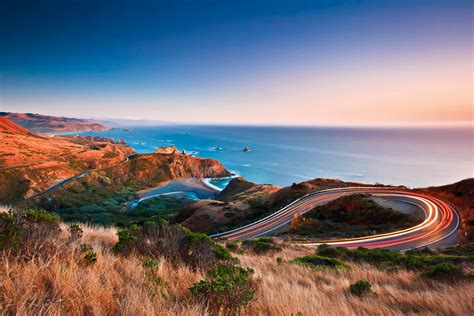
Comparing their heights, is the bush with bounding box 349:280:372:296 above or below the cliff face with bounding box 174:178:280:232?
above

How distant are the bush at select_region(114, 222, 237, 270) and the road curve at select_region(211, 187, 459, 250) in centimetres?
2162

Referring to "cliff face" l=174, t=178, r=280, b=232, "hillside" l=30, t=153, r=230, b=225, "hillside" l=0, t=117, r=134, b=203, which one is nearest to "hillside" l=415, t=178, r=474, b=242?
"cliff face" l=174, t=178, r=280, b=232

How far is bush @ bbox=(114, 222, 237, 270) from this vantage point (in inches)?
244

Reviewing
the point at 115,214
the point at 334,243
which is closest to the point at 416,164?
the point at 334,243

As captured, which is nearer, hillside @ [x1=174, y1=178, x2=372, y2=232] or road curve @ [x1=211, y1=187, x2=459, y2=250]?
road curve @ [x1=211, y1=187, x2=459, y2=250]

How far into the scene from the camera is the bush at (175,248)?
621 cm

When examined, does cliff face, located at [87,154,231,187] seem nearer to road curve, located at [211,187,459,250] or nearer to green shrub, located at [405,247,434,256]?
road curve, located at [211,187,459,250]

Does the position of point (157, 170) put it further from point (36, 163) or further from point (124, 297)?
point (124, 297)

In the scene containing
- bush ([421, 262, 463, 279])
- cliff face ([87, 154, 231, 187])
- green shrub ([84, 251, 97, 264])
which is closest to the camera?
green shrub ([84, 251, 97, 264])

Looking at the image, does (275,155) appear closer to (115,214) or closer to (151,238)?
(115,214)

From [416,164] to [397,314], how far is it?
19644 centimetres

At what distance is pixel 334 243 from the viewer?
27156 millimetres

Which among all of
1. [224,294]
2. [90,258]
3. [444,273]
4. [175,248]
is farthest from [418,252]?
[90,258]

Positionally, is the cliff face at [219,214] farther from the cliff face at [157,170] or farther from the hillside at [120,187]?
the cliff face at [157,170]
